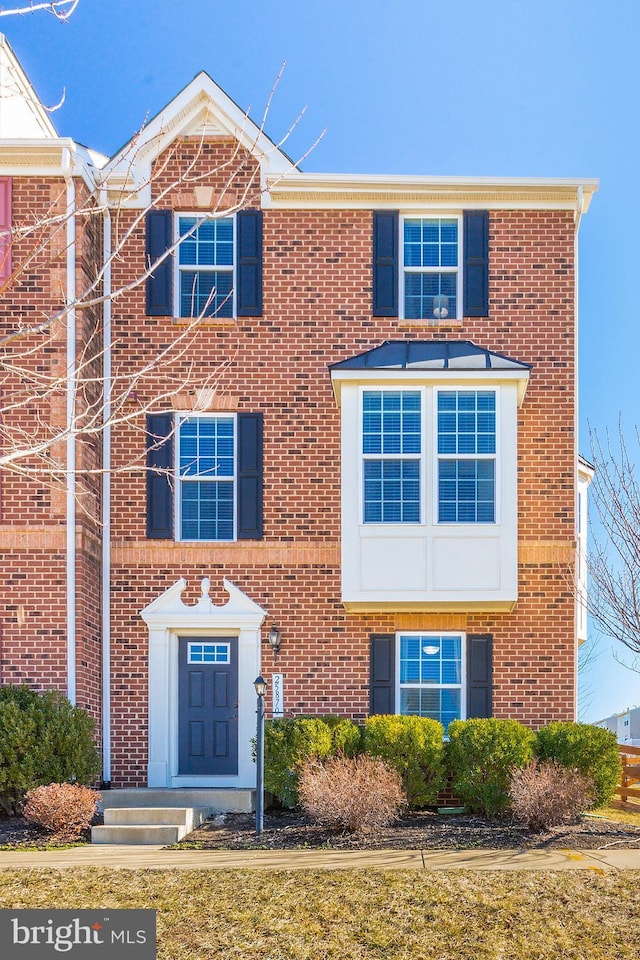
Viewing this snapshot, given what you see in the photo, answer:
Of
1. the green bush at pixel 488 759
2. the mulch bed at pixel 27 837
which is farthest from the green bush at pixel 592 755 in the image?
the mulch bed at pixel 27 837

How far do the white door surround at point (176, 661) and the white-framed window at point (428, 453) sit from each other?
225 cm

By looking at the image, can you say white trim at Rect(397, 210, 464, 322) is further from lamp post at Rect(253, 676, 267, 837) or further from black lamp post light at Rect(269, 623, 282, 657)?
lamp post at Rect(253, 676, 267, 837)

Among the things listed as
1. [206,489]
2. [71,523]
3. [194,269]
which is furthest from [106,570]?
[194,269]

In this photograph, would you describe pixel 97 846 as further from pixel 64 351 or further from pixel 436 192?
pixel 436 192

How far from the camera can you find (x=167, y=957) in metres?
8.96

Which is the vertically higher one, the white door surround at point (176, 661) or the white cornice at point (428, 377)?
the white cornice at point (428, 377)

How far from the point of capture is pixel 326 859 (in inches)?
451

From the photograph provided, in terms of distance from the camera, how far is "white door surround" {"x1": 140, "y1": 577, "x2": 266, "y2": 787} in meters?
15.7

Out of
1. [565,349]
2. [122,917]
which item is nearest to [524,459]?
[565,349]

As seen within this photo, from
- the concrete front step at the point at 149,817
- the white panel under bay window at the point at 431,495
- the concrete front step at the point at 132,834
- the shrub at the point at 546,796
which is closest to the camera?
the shrub at the point at 546,796

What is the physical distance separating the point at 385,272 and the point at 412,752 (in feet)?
21.4

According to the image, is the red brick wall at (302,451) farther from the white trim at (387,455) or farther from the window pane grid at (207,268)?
the white trim at (387,455)

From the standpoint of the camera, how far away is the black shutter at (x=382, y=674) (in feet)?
51.4

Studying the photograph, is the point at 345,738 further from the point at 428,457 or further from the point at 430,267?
the point at 430,267
